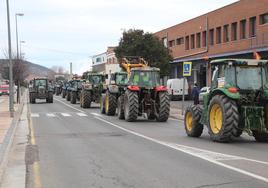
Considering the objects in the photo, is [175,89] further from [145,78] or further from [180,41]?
[145,78]

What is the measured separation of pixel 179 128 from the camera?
20047 millimetres

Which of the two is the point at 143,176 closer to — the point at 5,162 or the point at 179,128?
the point at 5,162

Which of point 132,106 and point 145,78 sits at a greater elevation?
point 145,78

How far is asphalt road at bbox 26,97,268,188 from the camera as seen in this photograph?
8.89 meters

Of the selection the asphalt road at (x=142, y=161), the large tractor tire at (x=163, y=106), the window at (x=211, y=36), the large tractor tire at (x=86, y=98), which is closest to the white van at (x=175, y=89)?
the window at (x=211, y=36)

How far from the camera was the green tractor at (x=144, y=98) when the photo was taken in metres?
22.9

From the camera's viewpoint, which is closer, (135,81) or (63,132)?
(63,132)

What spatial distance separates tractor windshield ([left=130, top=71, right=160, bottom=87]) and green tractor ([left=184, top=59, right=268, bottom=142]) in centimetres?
862

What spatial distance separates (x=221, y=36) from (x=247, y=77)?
32214 millimetres

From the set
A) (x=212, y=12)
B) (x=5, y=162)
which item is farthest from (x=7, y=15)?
(x=212, y=12)

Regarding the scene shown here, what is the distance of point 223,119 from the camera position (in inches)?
557

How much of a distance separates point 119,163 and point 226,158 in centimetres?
249

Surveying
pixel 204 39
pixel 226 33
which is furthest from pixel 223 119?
pixel 204 39

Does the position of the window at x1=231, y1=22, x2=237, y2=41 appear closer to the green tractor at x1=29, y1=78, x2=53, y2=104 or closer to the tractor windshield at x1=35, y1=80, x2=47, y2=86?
the green tractor at x1=29, y1=78, x2=53, y2=104
